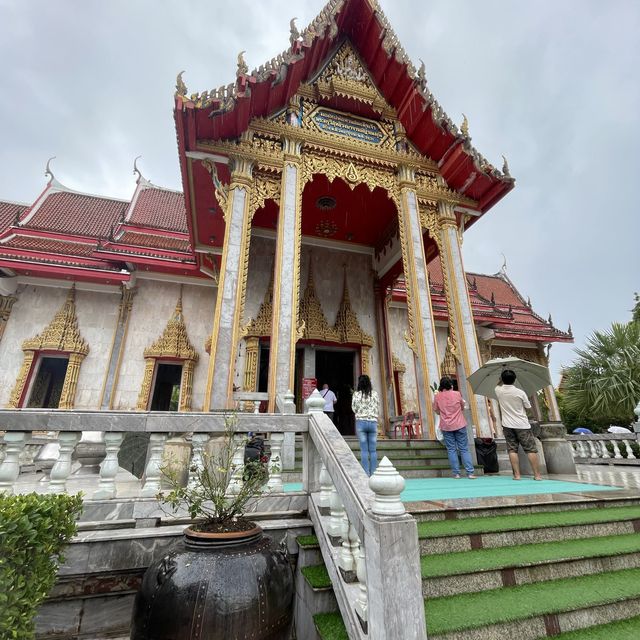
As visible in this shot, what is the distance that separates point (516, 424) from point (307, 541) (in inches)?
133

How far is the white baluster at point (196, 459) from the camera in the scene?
279 cm

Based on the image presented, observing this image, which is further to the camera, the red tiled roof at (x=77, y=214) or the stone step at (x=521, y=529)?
the red tiled roof at (x=77, y=214)

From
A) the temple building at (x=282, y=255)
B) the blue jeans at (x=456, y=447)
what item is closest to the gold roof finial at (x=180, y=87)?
the temple building at (x=282, y=255)

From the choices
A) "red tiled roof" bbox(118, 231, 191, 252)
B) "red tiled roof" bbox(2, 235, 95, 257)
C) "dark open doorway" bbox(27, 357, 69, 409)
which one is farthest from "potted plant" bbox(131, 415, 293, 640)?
"red tiled roof" bbox(2, 235, 95, 257)

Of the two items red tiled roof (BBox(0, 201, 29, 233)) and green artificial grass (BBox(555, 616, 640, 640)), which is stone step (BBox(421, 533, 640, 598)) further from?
red tiled roof (BBox(0, 201, 29, 233))

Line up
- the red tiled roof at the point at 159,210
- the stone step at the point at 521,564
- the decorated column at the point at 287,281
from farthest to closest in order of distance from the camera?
1. the red tiled roof at the point at 159,210
2. the decorated column at the point at 287,281
3. the stone step at the point at 521,564

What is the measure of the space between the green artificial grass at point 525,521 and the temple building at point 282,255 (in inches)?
125

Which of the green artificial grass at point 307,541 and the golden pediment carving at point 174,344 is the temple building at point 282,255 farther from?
the green artificial grass at point 307,541

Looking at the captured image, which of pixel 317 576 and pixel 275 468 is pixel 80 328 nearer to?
pixel 275 468

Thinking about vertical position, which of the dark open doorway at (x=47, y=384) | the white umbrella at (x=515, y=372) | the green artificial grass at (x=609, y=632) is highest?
the dark open doorway at (x=47, y=384)

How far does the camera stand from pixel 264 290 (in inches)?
355

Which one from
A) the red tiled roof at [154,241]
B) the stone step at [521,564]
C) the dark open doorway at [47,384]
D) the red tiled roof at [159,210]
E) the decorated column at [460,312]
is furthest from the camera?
the red tiled roof at [159,210]

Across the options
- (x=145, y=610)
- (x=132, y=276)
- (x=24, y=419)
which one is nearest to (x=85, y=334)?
(x=132, y=276)


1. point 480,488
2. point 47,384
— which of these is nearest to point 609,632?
point 480,488
